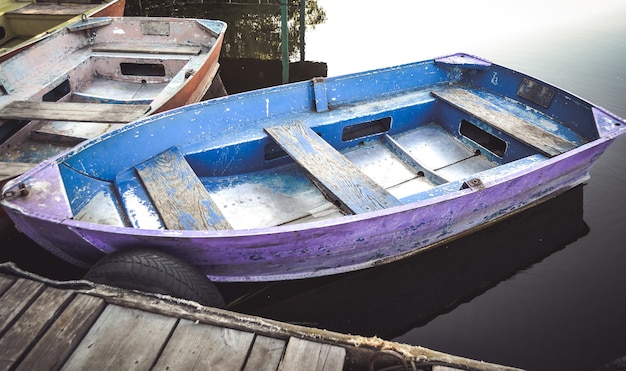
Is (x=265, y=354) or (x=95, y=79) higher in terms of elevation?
(x=95, y=79)

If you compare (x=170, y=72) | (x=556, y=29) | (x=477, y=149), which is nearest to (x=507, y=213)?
(x=477, y=149)

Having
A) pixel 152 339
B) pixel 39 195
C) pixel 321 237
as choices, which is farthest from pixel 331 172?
pixel 39 195

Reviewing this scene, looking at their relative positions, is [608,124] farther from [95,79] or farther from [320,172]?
[95,79]

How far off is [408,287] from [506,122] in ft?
7.02

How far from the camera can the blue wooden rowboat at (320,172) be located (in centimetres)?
307

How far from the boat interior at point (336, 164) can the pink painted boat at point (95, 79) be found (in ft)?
2.96

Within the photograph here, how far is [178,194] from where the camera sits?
3467 millimetres

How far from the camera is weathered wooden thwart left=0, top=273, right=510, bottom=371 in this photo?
7.64 feet

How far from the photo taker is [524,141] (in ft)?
14.3

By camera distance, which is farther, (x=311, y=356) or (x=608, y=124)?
(x=608, y=124)

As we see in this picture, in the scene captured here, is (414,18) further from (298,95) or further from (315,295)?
(315,295)

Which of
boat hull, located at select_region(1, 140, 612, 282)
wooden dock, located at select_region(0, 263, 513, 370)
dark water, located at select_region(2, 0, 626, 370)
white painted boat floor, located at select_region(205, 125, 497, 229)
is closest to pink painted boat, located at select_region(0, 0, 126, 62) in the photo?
dark water, located at select_region(2, 0, 626, 370)

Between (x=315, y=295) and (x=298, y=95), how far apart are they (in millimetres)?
2131

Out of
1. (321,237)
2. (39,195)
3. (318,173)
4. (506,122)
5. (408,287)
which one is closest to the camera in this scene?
(39,195)
